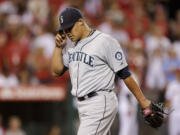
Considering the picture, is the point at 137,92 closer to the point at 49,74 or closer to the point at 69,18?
the point at 69,18

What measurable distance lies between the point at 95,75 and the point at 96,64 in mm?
101

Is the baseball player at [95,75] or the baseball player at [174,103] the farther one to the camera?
the baseball player at [174,103]

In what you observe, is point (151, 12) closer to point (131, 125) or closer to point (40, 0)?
point (40, 0)

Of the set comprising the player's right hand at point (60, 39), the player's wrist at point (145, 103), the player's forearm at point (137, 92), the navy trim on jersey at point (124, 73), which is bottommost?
the player's wrist at point (145, 103)

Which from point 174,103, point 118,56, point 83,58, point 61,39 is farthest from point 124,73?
point 174,103

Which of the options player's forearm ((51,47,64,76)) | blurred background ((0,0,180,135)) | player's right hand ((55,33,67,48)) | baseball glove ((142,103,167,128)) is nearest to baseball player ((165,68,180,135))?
blurred background ((0,0,180,135))

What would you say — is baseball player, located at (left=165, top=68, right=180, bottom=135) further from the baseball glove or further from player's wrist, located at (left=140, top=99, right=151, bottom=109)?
player's wrist, located at (left=140, top=99, right=151, bottom=109)

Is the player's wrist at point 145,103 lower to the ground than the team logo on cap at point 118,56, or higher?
lower

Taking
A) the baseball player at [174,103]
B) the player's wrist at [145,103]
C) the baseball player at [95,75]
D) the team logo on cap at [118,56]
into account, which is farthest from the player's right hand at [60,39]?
the baseball player at [174,103]

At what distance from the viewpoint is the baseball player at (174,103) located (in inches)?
353

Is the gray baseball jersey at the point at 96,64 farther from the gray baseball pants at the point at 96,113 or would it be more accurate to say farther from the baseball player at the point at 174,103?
the baseball player at the point at 174,103

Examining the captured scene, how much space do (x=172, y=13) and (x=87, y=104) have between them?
32.9 ft

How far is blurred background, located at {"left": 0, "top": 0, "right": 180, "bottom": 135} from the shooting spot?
29.7 ft

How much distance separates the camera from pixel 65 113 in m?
9.23
